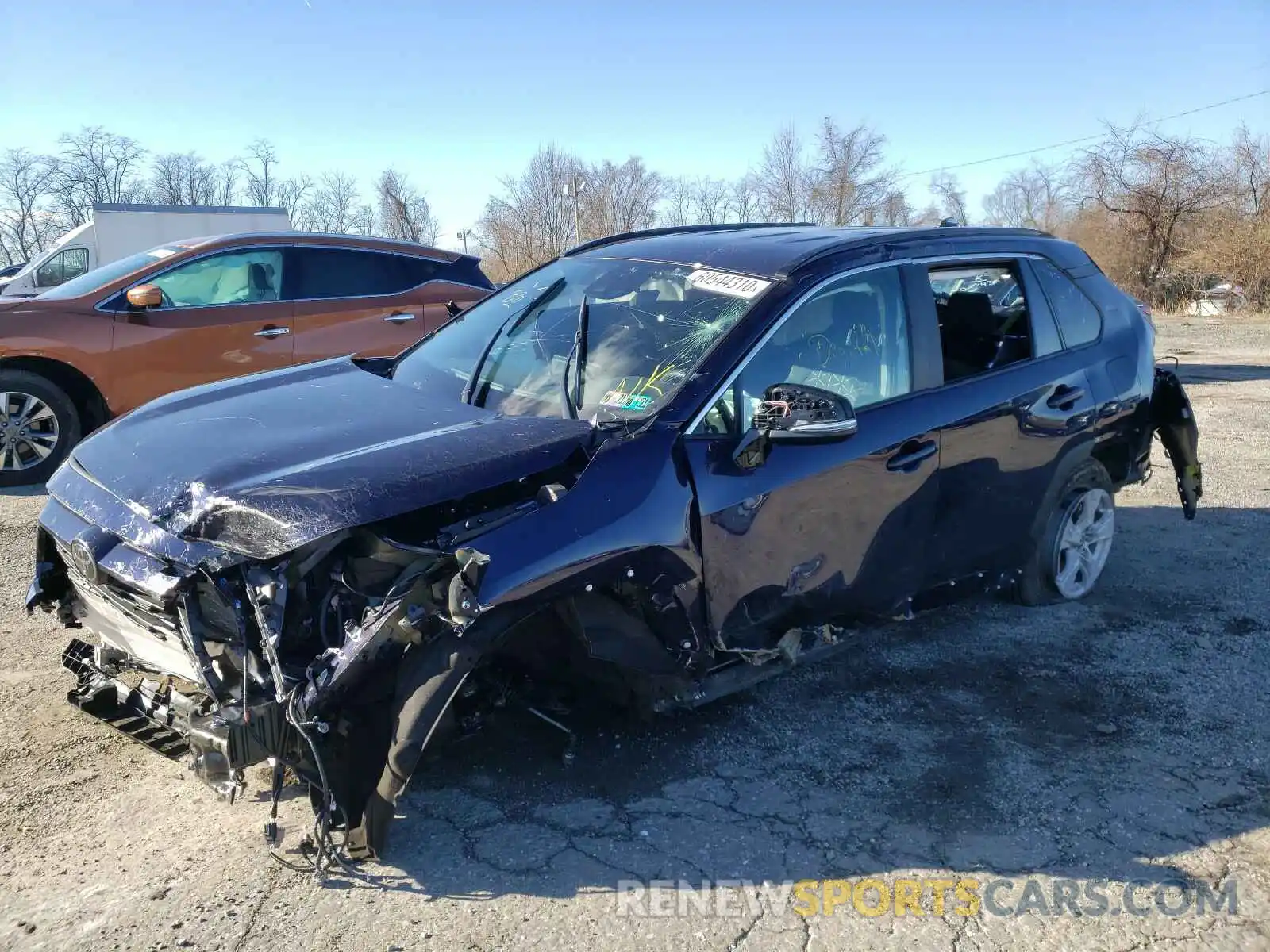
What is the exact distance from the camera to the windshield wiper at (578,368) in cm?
350

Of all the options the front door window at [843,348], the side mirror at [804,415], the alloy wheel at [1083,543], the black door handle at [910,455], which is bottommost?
the alloy wheel at [1083,543]

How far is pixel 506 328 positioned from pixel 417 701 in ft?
6.38

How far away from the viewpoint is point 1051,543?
16.0 feet

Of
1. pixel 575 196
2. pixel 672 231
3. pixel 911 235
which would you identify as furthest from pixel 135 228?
pixel 911 235

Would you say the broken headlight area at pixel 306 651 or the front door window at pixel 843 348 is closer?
the broken headlight area at pixel 306 651

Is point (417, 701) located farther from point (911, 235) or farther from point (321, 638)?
point (911, 235)

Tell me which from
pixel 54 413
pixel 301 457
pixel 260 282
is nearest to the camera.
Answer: pixel 301 457

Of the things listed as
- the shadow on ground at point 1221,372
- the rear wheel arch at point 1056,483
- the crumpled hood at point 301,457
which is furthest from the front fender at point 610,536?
the shadow on ground at point 1221,372

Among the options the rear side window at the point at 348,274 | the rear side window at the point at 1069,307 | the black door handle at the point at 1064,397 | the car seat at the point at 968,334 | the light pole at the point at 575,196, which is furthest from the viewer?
the light pole at the point at 575,196

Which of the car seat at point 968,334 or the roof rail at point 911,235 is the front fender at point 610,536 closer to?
the roof rail at point 911,235

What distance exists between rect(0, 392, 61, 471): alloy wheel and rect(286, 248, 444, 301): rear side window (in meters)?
2.00

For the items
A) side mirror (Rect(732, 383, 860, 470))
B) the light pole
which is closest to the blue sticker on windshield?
side mirror (Rect(732, 383, 860, 470))

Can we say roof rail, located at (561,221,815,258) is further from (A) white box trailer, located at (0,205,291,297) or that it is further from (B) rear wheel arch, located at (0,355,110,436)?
(A) white box trailer, located at (0,205,291,297)

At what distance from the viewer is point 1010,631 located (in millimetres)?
4801
